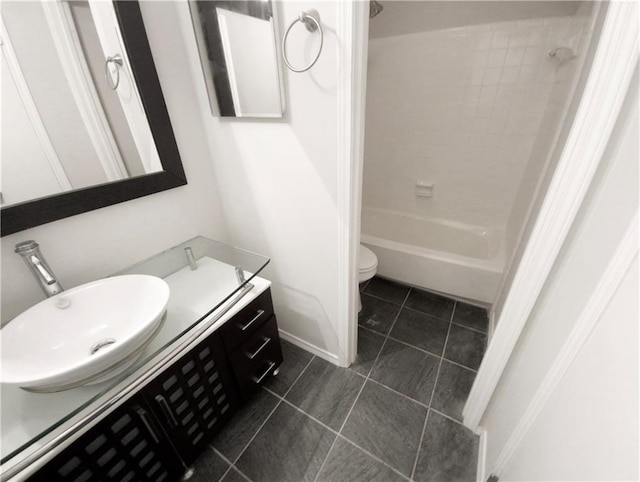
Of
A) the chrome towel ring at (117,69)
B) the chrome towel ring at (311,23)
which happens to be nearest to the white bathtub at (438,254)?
the chrome towel ring at (311,23)

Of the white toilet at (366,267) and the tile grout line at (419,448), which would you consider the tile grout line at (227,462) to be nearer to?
the tile grout line at (419,448)

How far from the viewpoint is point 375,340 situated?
1.69m

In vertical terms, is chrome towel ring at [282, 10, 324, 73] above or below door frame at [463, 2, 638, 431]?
above

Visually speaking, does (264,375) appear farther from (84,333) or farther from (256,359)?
(84,333)

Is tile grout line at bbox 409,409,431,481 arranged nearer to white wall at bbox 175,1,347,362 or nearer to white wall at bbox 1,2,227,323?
white wall at bbox 175,1,347,362

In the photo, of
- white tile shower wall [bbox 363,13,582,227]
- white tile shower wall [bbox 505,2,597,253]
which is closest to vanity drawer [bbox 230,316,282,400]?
white tile shower wall [bbox 505,2,597,253]

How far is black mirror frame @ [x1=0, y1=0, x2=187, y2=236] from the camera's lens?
82 centimetres

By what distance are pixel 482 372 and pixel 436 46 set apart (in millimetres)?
2091

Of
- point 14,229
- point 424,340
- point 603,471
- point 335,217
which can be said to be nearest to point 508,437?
point 603,471

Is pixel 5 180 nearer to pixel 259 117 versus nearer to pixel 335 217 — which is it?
pixel 259 117

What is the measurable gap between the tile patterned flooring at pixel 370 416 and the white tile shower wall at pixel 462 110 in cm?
105

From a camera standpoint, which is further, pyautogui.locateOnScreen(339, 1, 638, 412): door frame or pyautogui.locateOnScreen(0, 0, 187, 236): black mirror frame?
pyautogui.locateOnScreen(0, 0, 187, 236): black mirror frame

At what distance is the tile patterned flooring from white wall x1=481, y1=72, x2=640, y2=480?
399 millimetres

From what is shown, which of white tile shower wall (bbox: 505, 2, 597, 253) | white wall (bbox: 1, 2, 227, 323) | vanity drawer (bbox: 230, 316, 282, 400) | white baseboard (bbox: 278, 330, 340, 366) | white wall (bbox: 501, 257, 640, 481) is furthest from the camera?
white baseboard (bbox: 278, 330, 340, 366)
